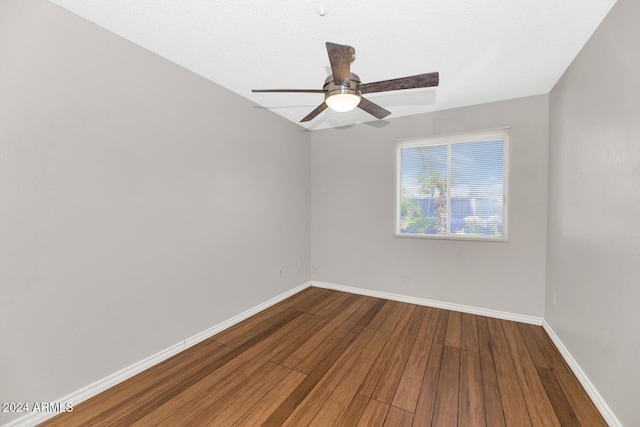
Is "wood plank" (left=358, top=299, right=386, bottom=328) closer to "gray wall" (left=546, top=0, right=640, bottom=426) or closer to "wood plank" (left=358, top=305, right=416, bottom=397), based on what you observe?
"wood plank" (left=358, top=305, right=416, bottom=397)

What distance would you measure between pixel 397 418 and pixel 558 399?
123 cm

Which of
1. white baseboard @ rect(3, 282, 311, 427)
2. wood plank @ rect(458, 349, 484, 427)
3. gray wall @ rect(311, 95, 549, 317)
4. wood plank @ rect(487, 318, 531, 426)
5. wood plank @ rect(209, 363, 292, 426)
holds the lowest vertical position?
wood plank @ rect(209, 363, 292, 426)

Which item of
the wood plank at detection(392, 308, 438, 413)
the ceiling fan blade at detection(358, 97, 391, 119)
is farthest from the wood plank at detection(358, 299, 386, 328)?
the ceiling fan blade at detection(358, 97, 391, 119)

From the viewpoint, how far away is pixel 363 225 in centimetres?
393

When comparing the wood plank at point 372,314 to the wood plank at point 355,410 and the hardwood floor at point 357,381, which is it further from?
the wood plank at point 355,410

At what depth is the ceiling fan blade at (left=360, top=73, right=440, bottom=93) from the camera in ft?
5.03

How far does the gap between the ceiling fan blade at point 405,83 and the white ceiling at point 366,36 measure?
1.61 ft

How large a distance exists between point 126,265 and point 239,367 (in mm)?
1288

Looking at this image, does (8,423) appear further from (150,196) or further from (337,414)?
(337,414)

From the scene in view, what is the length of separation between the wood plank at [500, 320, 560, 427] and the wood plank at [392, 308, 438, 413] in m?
0.70

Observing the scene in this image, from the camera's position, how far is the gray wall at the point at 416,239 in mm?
2889

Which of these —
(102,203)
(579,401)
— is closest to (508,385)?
(579,401)

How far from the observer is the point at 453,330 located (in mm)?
2773

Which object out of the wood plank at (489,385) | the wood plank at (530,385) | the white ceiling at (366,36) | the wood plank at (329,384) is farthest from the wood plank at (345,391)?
the white ceiling at (366,36)
